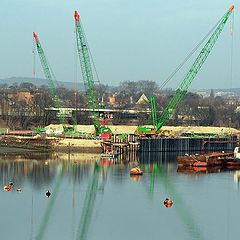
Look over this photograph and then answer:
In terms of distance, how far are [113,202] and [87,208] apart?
233 centimetres

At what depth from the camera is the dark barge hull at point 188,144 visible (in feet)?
232

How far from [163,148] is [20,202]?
3874cm

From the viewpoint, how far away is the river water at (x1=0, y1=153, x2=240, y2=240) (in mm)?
27594

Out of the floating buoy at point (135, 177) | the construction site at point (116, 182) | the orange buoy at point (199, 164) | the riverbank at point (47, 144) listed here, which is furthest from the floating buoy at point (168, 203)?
the riverbank at point (47, 144)

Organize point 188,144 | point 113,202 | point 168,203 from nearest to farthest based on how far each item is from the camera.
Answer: point 168,203
point 113,202
point 188,144

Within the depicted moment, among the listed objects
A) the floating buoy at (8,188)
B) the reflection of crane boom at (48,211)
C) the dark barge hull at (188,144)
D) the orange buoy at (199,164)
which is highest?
the dark barge hull at (188,144)

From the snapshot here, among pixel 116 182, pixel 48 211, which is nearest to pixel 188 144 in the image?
pixel 116 182

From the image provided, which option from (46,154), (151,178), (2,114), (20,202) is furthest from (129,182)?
(2,114)

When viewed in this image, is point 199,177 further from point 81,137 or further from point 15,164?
point 81,137

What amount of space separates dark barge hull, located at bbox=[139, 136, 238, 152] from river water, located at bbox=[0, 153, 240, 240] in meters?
17.2

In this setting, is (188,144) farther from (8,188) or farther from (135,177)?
(8,188)

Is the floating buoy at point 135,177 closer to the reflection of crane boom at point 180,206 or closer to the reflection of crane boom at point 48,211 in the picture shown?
the reflection of crane boom at point 180,206

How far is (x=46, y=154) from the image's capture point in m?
62.2

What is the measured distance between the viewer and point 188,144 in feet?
243
